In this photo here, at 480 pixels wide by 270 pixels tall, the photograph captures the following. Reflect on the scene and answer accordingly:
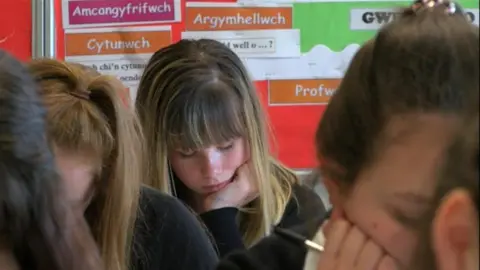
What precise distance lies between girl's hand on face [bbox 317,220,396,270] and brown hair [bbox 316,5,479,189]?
0.04 meters

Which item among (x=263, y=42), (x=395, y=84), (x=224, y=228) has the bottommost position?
(x=224, y=228)

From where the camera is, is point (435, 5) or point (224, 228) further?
point (224, 228)

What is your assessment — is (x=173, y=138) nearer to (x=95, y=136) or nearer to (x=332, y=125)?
(x=95, y=136)

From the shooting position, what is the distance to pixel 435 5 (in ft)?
2.60

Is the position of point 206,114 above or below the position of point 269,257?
above

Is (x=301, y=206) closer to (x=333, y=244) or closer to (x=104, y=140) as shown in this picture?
(x=104, y=140)

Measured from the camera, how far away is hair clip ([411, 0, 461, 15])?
30.1 inches

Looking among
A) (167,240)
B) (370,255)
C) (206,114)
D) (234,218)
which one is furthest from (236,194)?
(370,255)

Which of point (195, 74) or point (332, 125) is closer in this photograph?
point (332, 125)

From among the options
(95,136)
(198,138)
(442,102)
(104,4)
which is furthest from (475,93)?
(104,4)

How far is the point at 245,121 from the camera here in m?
1.57

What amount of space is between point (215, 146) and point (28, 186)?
0.86 m

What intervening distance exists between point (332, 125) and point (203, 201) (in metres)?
0.93

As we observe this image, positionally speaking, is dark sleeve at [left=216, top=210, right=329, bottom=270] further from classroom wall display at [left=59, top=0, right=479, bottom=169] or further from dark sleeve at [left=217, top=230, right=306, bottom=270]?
classroom wall display at [left=59, top=0, right=479, bottom=169]
